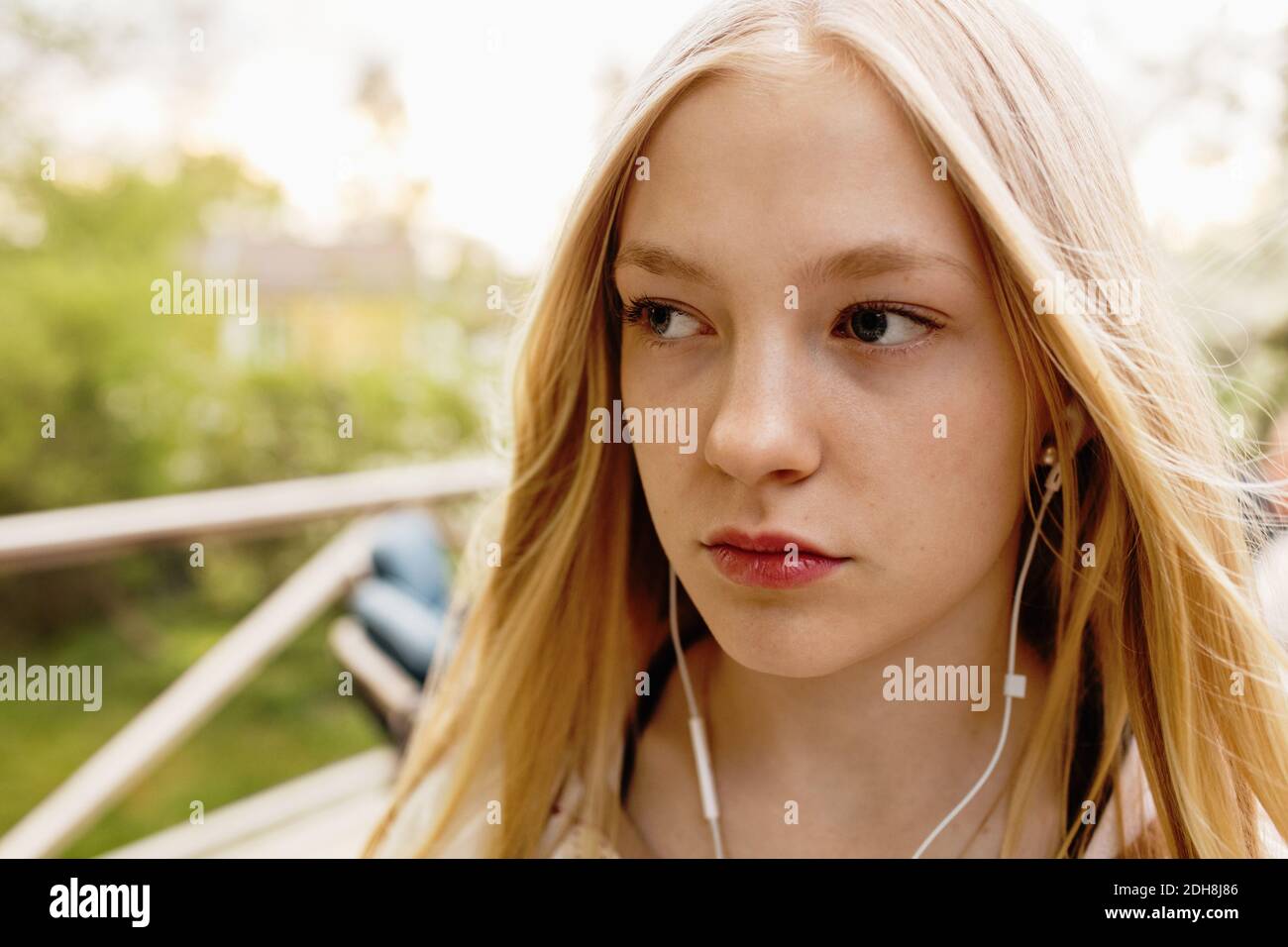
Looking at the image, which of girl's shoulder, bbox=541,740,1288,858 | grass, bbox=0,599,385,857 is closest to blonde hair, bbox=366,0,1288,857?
girl's shoulder, bbox=541,740,1288,858

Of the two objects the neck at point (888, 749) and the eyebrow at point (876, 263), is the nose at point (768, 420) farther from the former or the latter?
the neck at point (888, 749)

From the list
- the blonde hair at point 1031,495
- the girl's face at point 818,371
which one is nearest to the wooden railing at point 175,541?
the blonde hair at point 1031,495

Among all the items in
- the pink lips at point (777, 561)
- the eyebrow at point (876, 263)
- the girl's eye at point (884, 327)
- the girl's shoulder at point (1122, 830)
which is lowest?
the girl's shoulder at point (1122, 830)

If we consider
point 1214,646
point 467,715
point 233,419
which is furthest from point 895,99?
point 233,419

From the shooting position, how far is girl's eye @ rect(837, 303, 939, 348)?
2.89 ft

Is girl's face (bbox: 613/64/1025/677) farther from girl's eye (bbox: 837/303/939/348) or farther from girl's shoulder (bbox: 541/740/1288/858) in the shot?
girl's shoulder (bbox: 541/740/1288/858)

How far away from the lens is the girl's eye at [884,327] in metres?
0.88

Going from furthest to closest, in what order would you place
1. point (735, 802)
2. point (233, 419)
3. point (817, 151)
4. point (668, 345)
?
→ point (233, 419), point (735, 802), point (668, 345), point (817, 151)

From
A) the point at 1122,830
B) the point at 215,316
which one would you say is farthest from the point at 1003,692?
the point at 215,316

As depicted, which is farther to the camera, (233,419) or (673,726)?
(233,419)

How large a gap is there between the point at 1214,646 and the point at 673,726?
57cm

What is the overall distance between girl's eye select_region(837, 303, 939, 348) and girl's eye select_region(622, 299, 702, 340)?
0.50ft

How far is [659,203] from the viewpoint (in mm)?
915
